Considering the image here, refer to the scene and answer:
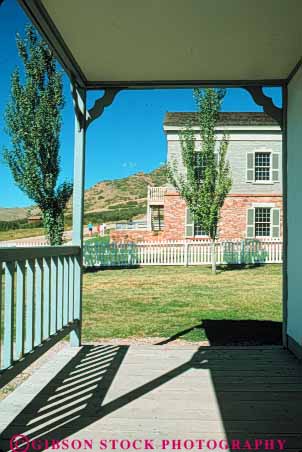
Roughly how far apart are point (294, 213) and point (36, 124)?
972 cm

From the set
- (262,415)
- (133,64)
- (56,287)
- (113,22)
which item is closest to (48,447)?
(262,415)

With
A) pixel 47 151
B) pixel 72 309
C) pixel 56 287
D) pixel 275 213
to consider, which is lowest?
pixel 72 309

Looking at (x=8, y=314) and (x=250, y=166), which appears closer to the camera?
(x=8, y=314)

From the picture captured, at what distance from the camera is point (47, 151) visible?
12.0 metres

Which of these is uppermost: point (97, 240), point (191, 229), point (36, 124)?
point (36, 124)

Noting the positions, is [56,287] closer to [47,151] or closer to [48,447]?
[48,447]

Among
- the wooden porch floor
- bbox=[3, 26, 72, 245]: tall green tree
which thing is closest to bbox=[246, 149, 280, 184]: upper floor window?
bbox=[3, 26, 72, 245]: tall green tree

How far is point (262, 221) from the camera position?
16938mm

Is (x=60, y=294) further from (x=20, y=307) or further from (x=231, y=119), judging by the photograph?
(x=231, y=119)

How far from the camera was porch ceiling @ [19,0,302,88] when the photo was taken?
103 inches

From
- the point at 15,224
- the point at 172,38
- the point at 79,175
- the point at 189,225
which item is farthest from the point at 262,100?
the point at 189,225

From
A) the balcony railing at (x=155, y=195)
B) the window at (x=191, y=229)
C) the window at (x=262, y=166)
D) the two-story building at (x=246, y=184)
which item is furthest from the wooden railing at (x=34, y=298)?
the balcony railing at (x=155, y=195)

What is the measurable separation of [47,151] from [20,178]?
1049mm

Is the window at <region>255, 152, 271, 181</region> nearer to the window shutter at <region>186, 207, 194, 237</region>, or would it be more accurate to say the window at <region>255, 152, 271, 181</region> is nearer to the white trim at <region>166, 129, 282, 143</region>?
the white trim at <region>166, 129, 282, 143</region>
